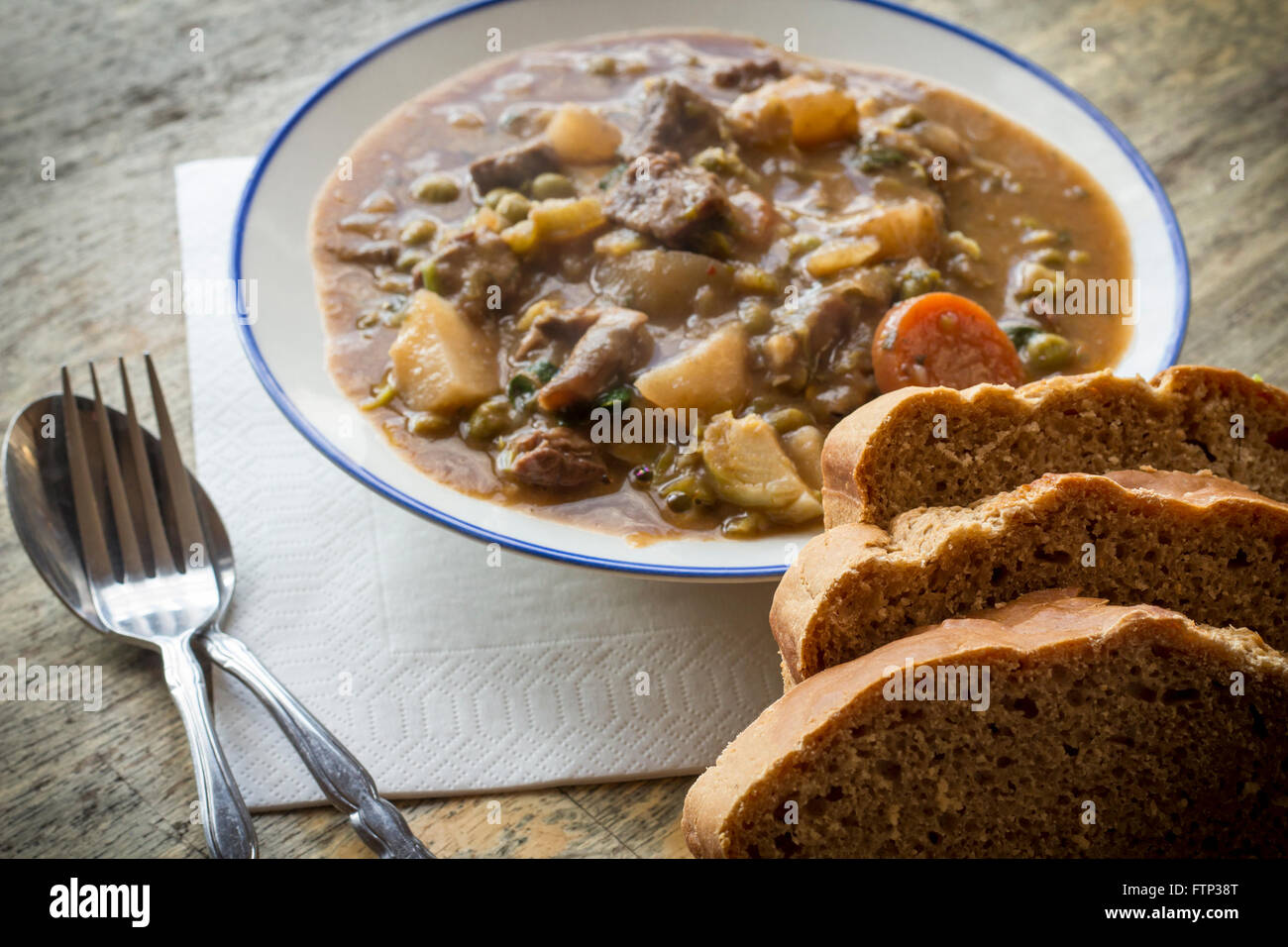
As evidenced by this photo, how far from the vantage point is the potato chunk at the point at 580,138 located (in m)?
4.42

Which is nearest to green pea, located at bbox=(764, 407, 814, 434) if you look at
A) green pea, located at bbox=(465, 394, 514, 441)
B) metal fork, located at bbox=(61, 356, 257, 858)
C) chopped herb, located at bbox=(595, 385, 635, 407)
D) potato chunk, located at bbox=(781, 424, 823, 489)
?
potato chunk, located at bbox=(781, 424, 823, 489)

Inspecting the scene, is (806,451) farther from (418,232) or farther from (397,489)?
(418,232)

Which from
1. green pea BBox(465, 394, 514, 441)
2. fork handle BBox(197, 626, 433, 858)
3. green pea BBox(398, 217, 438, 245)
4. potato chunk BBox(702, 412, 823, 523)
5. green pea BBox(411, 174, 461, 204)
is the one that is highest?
green pea BBox(411, 174, 461, 204)

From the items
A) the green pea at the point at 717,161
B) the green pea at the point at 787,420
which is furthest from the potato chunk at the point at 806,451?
the green pea at the point at 717,161

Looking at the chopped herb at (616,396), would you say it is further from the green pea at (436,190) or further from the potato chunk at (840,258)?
the green pea at (436,190)

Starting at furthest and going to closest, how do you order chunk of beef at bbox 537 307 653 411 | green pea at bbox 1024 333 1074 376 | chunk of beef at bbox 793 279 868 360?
green pea at bbox 1024 333 1074 376
chunk of beef at bbox 793 279 868 360
chunk of beef at bbox 537 307 653 411

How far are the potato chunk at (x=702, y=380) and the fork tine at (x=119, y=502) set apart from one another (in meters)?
1.47

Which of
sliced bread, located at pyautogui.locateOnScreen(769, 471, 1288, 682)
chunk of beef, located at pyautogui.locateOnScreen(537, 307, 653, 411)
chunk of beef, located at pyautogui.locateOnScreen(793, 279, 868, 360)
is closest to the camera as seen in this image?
sliced bread, located at pyautogui.locateOnScreen(769, 471, 1288, 682)

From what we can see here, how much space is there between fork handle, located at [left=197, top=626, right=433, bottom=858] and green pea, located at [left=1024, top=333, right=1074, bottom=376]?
238 centimetres

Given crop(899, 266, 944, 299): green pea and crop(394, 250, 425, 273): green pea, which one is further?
crop(394, 250, 425, 273): green pea

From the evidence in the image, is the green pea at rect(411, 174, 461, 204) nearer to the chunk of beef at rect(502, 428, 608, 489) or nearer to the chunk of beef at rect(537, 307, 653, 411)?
the chunk of beef at rect(537, 307, 653, 411)

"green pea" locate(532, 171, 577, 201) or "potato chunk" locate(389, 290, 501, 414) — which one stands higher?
"green pea" locate(532, 171, 577, 201)

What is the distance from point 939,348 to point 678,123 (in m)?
1.39

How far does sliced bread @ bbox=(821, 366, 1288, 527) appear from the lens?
2.82 metres
